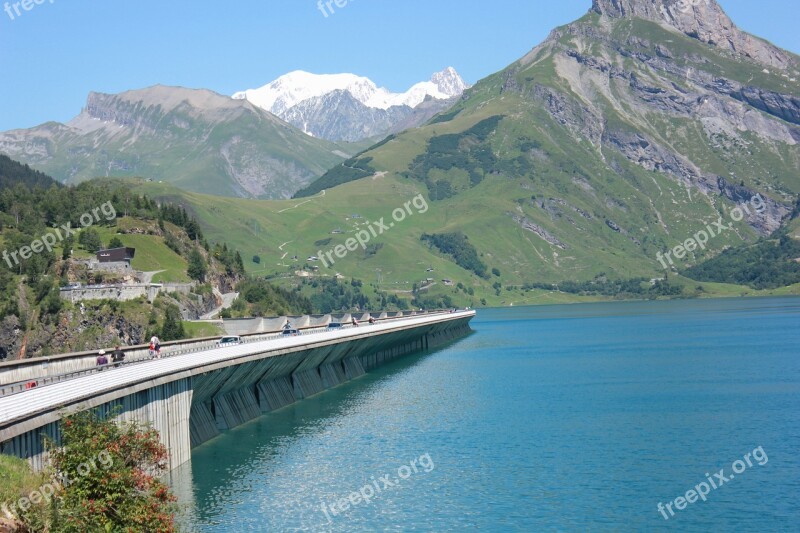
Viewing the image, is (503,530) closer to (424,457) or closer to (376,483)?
(376,483)

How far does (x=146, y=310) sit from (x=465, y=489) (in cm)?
9011
